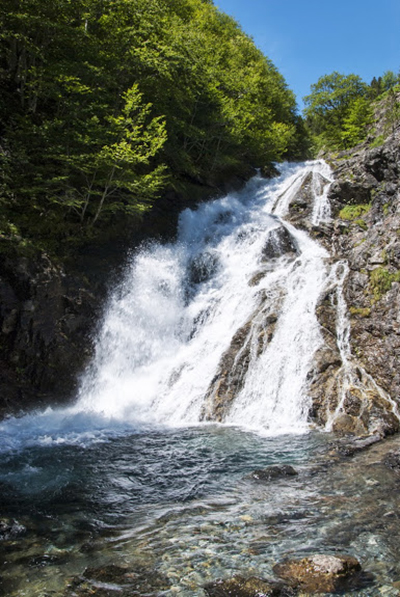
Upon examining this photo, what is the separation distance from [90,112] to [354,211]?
15.2 meters

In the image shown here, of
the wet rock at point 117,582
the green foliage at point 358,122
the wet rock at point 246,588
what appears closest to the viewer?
the wet rock at point 246,588

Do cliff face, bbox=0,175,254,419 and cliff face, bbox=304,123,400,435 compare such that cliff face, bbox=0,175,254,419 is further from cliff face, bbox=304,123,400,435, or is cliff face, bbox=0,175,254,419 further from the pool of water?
cliff face, bbox=304,123,400,435

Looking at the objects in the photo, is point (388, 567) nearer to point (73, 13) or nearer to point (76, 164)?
point (76, 164)

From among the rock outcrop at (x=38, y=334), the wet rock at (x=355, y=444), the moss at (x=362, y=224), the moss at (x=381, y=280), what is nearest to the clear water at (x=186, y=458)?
the wet rock at (x=355, y=444)

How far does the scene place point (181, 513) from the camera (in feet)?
20.9

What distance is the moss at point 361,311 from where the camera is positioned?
46.2ft

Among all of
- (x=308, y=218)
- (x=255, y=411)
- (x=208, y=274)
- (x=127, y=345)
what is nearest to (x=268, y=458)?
(x=255, y=411)

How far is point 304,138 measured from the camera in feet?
152

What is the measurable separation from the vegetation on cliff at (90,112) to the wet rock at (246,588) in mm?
12534

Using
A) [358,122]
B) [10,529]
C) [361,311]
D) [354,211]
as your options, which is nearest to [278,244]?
[354,211]

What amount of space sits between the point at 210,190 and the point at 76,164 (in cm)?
1285

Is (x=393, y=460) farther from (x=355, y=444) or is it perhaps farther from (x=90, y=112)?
(x=90, y=112)

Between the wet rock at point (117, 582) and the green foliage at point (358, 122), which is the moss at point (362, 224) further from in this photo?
the green foliage at point (358, 122)

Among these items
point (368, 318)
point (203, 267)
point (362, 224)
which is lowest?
point (203, 267)
